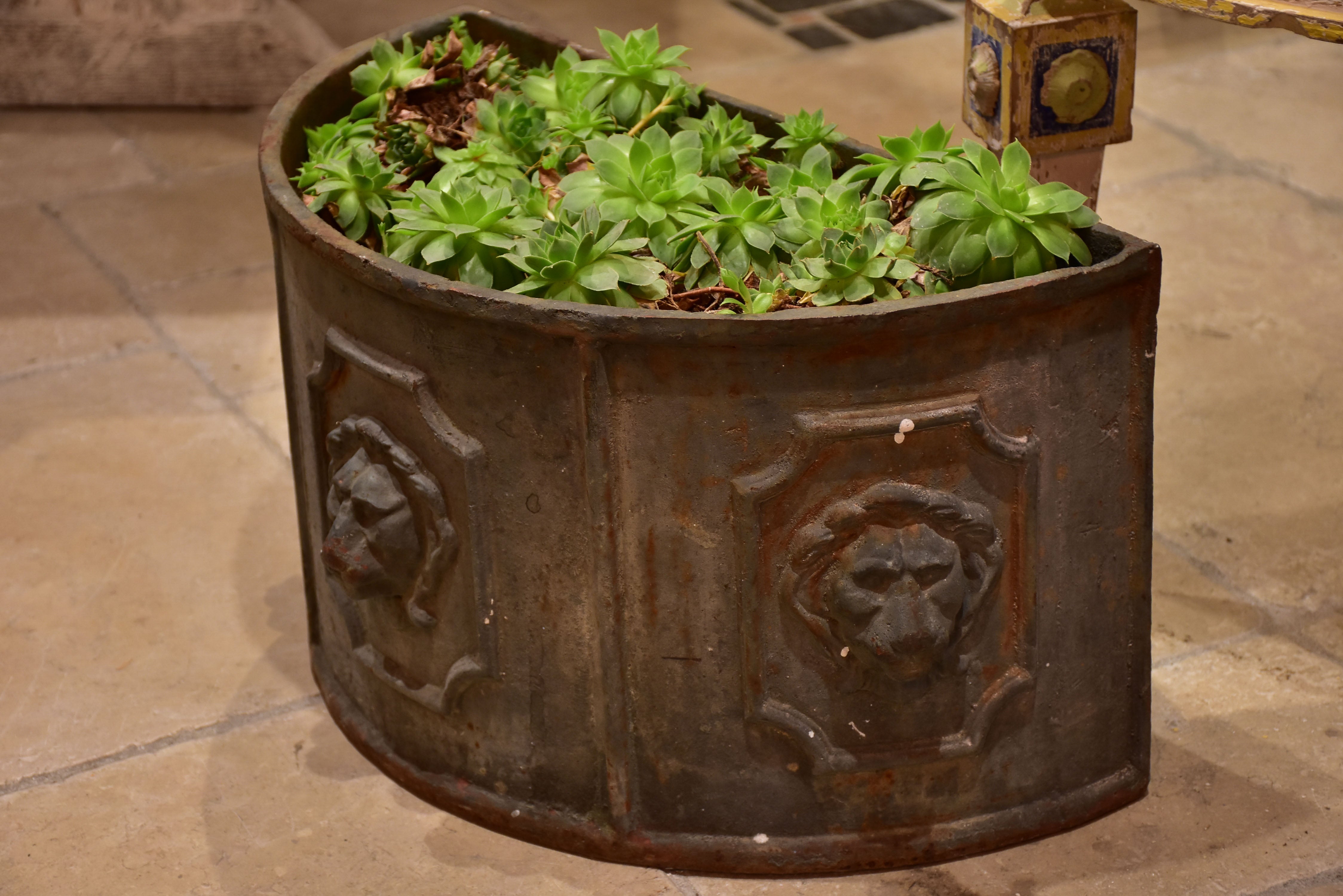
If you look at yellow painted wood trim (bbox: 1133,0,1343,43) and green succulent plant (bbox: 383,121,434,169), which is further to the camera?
green succulent plant (bbox: 383,121,434,169)

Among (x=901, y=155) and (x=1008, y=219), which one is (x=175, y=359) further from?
(x=1008, y=219)

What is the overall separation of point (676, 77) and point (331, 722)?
44.1 inches

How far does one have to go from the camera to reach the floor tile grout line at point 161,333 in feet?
11.4

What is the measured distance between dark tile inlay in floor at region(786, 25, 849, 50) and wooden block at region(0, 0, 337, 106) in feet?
4.72

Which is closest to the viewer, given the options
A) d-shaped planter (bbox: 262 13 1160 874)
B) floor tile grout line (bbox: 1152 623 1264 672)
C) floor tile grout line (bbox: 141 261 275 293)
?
d-shaped planter (bbox: 262 13 1160 874)

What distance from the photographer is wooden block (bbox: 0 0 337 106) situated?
15.7ft

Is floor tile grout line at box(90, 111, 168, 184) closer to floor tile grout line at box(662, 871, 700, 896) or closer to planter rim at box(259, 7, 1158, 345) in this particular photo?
planter rim at box(259, 7, 1158, 345)

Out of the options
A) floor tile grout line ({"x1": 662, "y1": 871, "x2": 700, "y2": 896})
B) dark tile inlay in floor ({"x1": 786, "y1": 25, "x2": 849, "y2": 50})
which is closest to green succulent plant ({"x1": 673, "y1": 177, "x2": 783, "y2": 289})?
floor tile grout line ({"x1": 662, "y1": 871, "x2": 700, "y2": 896})

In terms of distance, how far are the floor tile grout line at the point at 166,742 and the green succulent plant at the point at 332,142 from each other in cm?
84

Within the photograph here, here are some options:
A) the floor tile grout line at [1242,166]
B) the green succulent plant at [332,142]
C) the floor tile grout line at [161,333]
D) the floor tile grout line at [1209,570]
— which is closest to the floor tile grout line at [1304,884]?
the floor tile grout line at [1209,570]

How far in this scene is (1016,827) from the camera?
2.31 meters

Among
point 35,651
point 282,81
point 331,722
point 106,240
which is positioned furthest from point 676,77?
point 282,81

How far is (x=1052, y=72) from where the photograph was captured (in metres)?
2.34

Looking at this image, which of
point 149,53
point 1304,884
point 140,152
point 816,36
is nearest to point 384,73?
point 1304,884
